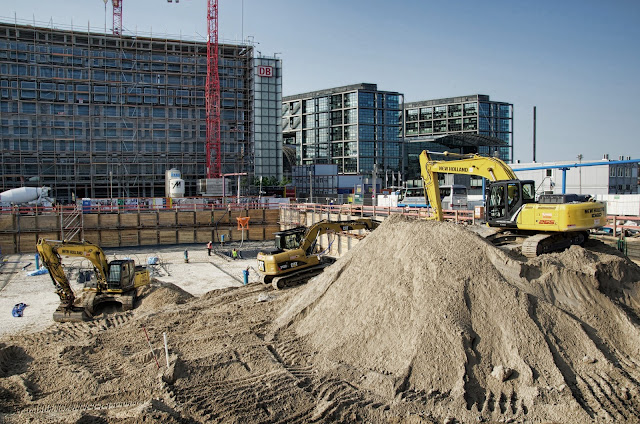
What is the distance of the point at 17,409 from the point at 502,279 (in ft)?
32.4

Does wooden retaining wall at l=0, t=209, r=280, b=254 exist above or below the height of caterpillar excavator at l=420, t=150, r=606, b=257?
below

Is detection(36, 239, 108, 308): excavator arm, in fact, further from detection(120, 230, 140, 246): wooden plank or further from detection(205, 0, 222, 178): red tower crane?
detection(205, 0, 222, 178): red tower crane

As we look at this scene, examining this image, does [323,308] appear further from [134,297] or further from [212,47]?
[212,47]

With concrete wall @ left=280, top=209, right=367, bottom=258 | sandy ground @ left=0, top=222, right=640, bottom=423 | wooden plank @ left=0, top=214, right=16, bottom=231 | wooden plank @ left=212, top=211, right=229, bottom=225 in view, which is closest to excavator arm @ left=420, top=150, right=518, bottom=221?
sandy ground @ left=0, top=222, right=640, bottom=423

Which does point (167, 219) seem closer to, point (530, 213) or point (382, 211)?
point (382, 211)

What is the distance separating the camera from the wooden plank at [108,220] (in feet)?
115

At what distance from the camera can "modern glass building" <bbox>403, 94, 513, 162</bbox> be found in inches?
3378

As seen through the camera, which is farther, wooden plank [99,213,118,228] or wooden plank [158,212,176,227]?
wooden plank [158,212,176,227]

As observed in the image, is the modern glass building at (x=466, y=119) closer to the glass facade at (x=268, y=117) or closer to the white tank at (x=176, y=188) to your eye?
the glass facade at (x=268, y=117)

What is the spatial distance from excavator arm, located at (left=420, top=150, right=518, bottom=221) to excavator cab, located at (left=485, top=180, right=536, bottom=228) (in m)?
0.78

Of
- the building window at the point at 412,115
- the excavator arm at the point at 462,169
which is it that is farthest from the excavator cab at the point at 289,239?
the building window at the point at 412,115

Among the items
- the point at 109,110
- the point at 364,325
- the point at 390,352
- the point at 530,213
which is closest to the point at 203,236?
Answer: the point at 109,110

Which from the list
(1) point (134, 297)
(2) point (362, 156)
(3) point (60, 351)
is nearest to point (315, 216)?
(1) point (134, 297)

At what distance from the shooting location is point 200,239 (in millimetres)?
36875
